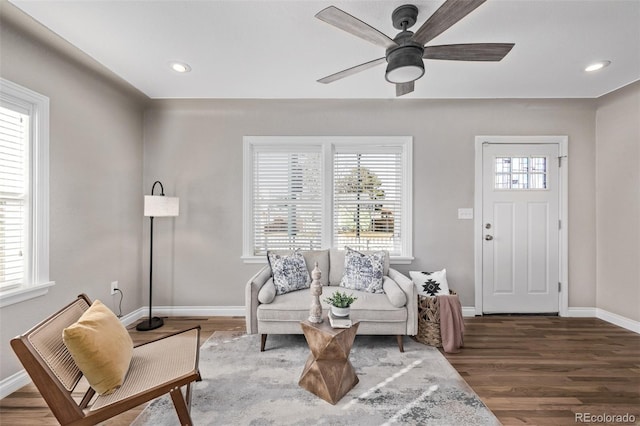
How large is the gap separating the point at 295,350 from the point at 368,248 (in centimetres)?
152

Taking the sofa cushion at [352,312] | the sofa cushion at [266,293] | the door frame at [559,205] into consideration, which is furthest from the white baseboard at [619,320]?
the sofa cushion at [266,293]

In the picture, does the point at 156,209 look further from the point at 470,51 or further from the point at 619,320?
the point at 619,320

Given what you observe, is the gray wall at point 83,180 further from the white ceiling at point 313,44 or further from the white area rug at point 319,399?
the white area rug at point 319,399

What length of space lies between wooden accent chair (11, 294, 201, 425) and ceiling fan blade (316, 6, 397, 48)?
2.07 meters

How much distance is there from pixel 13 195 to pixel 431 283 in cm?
375

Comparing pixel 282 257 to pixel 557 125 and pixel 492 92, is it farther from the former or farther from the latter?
pixel 557 125

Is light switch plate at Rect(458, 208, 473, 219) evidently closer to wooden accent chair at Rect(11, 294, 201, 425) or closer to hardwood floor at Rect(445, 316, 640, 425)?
hardwood floor at Rect(445, 316, 640, 425)

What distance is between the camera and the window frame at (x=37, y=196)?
2.21 metres

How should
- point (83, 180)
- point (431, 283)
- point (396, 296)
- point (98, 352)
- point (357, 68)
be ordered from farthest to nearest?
point (431, 283)
point (83, 180)
point (396, 296)
point (357, 68)
point (98, 352)

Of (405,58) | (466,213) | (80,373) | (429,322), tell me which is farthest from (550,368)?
(80,373)

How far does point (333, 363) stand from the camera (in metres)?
1.96

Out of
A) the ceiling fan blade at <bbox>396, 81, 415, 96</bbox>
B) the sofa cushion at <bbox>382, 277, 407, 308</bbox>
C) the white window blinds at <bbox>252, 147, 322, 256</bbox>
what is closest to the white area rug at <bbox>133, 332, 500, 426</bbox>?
the sofa cushion at <bbox>382, 277, 407, 308</bbox>

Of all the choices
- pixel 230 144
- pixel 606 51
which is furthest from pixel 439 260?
pixel 230 144

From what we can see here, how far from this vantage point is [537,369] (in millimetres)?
2324
